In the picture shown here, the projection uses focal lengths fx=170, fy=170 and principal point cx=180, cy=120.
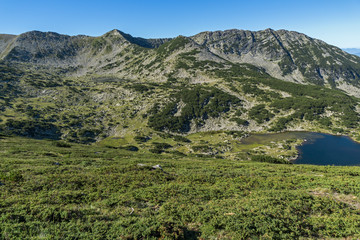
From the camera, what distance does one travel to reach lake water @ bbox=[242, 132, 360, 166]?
66750 mm

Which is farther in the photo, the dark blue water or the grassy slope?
the dark blue water

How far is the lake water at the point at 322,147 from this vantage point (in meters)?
66.8

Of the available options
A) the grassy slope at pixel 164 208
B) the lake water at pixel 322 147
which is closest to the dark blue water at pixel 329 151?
the lake water at pixel 322 147

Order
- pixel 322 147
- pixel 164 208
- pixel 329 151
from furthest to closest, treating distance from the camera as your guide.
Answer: pixel 322 147, pixel 329 151, pixel 164 208

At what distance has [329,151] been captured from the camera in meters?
74.7

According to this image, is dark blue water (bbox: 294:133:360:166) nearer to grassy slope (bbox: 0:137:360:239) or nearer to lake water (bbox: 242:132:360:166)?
lake water (bbox: 242:132:360:166)

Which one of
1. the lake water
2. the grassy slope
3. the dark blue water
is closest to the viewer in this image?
the grassy slope

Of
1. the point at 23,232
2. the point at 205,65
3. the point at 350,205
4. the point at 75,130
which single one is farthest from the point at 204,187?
the point at 205,65

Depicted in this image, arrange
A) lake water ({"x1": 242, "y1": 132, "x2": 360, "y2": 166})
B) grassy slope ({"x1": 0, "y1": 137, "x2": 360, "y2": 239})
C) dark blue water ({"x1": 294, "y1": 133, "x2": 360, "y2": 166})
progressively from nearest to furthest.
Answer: grassy slope ({"x1": 0, "y1": 137, "x2": 360, "y2": 239}) < dark blue water ({"x1": 294, "y1": 133, "x2": 360, "y2": 166}) < lake water ({"x1": 242, "y1": 132, "x2": 360, "y2": 166})

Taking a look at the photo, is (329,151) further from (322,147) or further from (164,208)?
(164,208)

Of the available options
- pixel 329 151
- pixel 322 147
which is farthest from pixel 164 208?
pixel 322 147

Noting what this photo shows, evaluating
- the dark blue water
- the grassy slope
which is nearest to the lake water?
the dark blue water

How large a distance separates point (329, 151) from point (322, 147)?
166 inches

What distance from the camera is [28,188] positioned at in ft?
46.4
